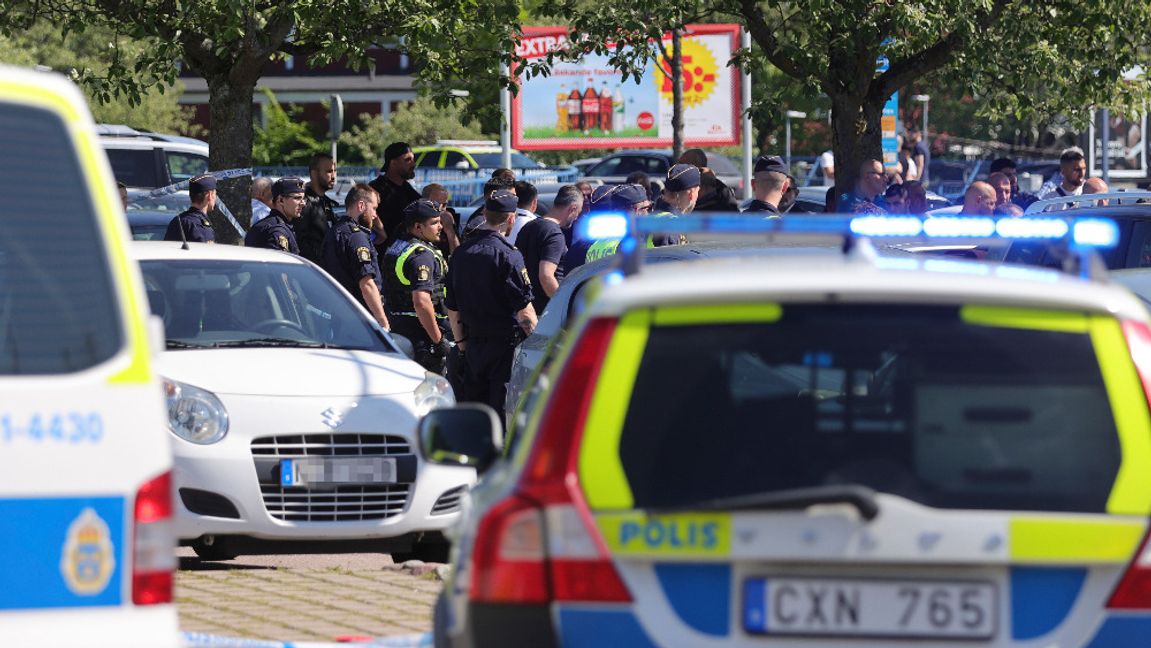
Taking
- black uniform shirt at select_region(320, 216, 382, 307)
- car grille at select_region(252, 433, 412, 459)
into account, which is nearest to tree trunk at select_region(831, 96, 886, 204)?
black uniform shirt at select_region(320, 216, 382, 307)

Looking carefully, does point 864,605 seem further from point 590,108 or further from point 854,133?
point 590,108

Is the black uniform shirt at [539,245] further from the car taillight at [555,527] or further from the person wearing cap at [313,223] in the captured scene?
the car taillight at [555,527]

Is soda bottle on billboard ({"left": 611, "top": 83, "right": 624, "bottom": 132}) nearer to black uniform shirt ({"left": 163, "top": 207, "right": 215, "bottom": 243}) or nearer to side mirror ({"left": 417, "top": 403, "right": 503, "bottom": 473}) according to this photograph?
black uniform shirt ({"left": 163, "top": 207, "right": 215, "bottom": 243})

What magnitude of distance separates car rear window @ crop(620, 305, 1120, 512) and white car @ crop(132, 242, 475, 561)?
16.3 feet

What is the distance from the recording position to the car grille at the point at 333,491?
888 centimetres

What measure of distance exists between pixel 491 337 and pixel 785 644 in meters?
8.41

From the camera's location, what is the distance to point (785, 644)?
156 inches

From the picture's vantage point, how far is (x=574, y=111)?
37344 mm

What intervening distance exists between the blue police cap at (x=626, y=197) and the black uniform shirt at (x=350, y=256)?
1659 mm

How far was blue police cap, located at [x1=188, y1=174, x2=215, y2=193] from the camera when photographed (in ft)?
47.2

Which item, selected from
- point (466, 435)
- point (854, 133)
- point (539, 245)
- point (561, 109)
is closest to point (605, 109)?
point (561, 109)

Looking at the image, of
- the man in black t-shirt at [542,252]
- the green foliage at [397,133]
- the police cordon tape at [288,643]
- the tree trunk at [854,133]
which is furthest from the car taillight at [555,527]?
the green foliage at [397,133]

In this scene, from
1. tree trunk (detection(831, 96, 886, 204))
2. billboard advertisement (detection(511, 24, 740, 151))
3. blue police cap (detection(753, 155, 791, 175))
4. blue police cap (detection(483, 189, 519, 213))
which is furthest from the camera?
billboard advertisement (detection(511, 24, 740, 151))

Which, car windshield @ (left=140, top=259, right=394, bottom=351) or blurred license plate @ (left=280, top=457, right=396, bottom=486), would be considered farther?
car windshield @ (left=140, top=259, right=394, bottom=351)
